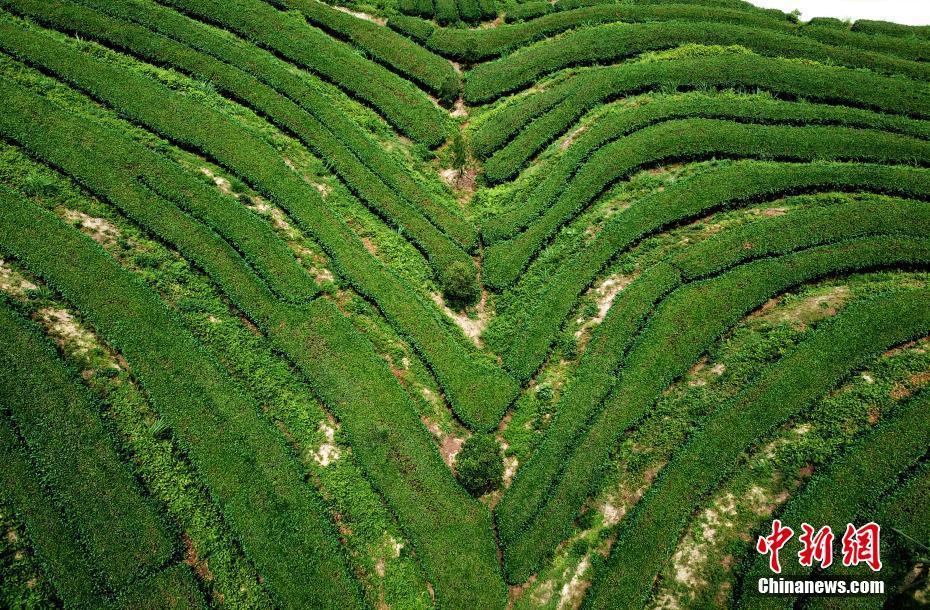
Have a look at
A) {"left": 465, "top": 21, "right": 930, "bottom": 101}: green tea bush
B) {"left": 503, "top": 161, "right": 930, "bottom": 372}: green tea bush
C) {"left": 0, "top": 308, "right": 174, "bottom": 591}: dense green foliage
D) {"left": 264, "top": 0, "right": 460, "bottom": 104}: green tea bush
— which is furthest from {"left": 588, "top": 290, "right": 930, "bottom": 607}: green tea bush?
{"left": 264, "top": 0, "right": 460, "bottom": 104}: green tea bush

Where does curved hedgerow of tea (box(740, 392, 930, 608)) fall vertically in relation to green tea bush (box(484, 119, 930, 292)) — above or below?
below

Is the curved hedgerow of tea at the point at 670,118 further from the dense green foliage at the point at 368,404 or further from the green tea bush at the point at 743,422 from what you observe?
the green tea bush at the point at 743,422

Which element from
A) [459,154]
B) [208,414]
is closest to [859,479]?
[459,154]

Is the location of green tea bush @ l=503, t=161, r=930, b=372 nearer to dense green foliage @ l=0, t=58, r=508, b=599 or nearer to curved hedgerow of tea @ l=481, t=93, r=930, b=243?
curved hedgerow of tea @ l=481, t=93, r=930, b=243

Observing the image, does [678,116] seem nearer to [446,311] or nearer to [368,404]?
[446,311]

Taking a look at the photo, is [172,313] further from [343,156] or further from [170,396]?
[343,156]

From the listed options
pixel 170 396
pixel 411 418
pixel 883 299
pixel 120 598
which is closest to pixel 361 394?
pixel 411 418
